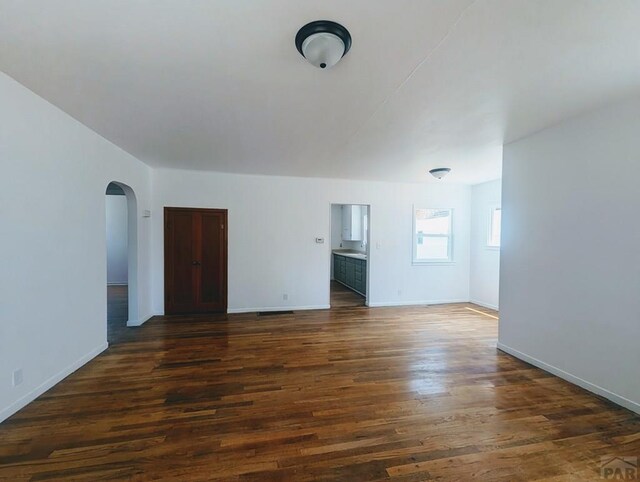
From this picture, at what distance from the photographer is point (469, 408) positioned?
7.41 ft

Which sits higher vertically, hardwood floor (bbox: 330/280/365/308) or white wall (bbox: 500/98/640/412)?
white wall (bbox: 500/98/640/412)

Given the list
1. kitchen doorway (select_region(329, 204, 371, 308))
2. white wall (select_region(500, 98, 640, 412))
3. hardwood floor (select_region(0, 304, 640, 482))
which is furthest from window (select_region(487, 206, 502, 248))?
hardwood floor (select_region(0, 304, 640, 482))

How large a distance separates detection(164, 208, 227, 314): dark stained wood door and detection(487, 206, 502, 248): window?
519cm

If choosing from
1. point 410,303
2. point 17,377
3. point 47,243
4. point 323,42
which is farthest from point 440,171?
point 17,377

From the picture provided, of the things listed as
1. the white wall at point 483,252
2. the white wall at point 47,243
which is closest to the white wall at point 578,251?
the white wall at point 483,252

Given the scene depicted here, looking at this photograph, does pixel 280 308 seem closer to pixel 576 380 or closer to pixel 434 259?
pixel 434 259

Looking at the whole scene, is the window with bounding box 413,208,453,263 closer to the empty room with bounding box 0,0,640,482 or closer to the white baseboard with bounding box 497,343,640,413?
the empty room with bounding box 0,0,640,482

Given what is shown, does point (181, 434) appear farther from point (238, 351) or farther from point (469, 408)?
point (469, 408)

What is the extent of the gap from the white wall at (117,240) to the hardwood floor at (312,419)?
5.46 m

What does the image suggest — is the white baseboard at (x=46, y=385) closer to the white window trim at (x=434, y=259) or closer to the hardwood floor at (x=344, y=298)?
the hardwood floor at (x=344, y=298)

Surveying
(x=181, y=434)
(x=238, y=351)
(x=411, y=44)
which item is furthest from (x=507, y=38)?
(x=238, y=351)

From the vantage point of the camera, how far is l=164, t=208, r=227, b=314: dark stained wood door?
A: 4875 millimetres

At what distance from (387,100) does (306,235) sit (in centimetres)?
332

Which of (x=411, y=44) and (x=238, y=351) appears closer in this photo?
(x=411, y=44)
